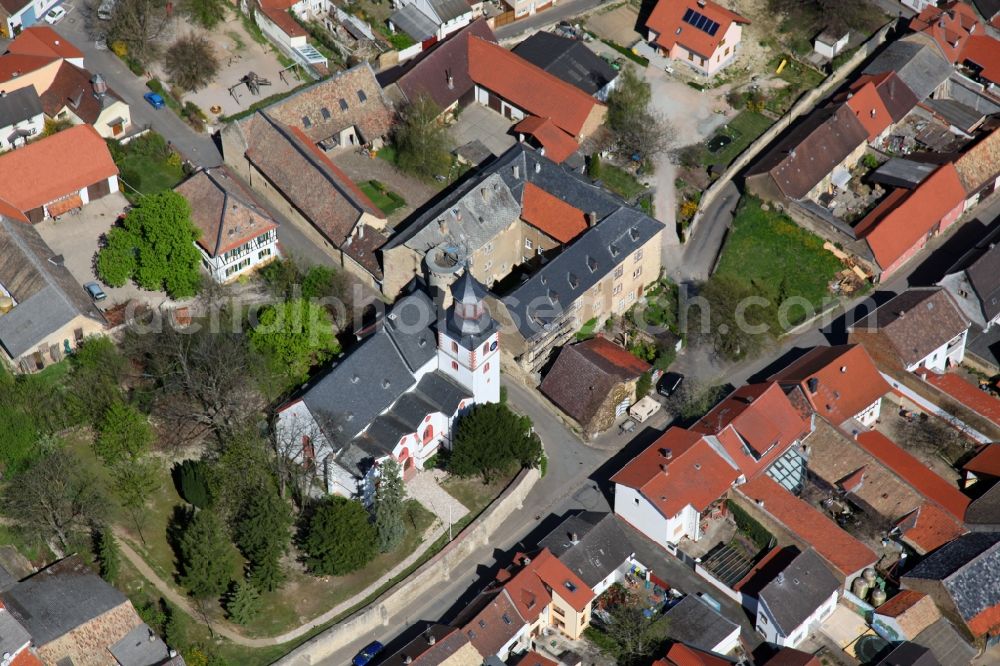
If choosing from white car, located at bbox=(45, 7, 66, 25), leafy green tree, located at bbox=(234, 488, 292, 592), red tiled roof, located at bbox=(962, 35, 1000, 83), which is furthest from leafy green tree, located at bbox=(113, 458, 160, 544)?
red tiled roof, located at bbox=(962, 35, 1000, 83)

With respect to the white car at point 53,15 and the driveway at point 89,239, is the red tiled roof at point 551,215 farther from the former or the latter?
the white car at point 53,15

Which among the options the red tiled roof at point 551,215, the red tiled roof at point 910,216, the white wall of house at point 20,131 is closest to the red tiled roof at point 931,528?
the red tiled roof at point 910,216

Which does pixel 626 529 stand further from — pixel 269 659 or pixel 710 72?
pixel 710 72

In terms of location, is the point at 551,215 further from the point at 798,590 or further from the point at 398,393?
the point at 798,590

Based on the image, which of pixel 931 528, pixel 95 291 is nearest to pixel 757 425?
pixel 931 528

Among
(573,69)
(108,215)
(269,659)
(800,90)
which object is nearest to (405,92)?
(573,69)

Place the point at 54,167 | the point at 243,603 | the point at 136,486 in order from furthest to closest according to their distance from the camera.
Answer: the point at 54,167, the point at 136,486, the point at 243,603
